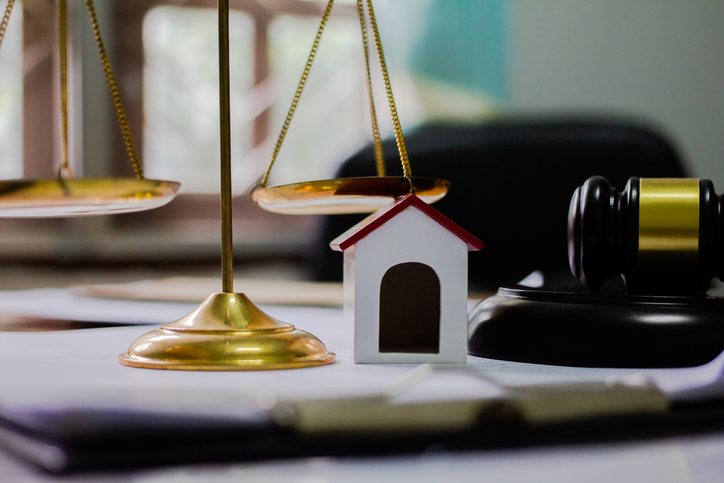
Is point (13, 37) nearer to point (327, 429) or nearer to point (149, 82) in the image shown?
point (149, 82)

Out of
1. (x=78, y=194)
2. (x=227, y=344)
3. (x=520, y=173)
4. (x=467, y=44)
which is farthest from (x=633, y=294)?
(x=467, y=44)

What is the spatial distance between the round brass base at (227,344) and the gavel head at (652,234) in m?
0.25

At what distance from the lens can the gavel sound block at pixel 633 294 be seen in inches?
22.6

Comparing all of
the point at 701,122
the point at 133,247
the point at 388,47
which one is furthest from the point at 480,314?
the point at 133,247

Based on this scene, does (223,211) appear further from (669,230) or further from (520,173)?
(520,173)

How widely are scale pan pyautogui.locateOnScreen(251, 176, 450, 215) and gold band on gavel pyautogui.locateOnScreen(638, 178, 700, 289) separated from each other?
0.19m

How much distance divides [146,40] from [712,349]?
316cm

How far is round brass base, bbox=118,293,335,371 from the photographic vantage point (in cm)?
56

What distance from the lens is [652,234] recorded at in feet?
2.00

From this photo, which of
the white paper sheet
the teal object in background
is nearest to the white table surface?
the white paper sheet

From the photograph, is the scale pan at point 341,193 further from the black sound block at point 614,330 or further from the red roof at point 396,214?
the black sound block at point 614,330

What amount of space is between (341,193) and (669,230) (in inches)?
11.3

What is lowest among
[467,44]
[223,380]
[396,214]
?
[223,380]

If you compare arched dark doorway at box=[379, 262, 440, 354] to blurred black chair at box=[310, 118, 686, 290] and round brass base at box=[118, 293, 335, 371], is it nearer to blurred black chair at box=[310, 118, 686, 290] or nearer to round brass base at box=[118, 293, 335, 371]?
round brass base at box=[118, 293, 335, 371]
